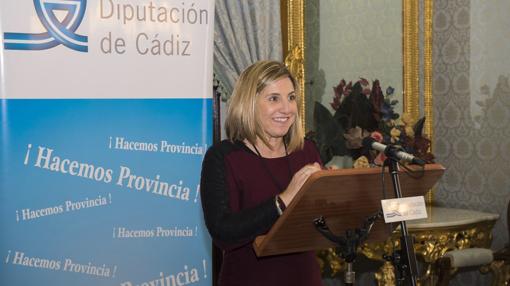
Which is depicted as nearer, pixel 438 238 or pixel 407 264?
pixel 407 264

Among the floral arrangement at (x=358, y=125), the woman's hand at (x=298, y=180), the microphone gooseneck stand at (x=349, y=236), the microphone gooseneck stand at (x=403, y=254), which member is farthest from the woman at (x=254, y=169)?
the floral arrangement at (x=358, y=125)

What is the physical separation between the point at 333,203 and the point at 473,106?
2933mm

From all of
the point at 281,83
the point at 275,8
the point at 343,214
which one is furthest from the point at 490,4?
the point at 343,214

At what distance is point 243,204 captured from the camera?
2297mm

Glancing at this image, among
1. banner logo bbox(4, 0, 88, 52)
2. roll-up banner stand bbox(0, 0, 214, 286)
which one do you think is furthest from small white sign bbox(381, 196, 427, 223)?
banner logo bbox(4, 0, 88, 52)

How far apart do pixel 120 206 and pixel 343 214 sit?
1438mm

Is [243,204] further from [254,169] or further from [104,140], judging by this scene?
[104,140]

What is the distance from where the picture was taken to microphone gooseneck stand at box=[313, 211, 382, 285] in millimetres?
2002

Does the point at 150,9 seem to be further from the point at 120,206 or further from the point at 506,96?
the point at 506,96

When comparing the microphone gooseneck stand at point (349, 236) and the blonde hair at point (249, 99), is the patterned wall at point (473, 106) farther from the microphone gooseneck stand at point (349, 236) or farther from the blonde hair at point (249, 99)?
the microphone gooseneck stand at point (349, 236)

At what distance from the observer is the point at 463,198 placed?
464 cm

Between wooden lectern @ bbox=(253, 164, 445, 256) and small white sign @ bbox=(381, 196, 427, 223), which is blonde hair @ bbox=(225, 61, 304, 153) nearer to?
wooden lectern @ bbox=(253, 164, 445, 256)

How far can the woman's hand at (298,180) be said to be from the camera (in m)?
2.04

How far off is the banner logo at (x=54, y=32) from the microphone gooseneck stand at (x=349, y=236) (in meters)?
1.54
